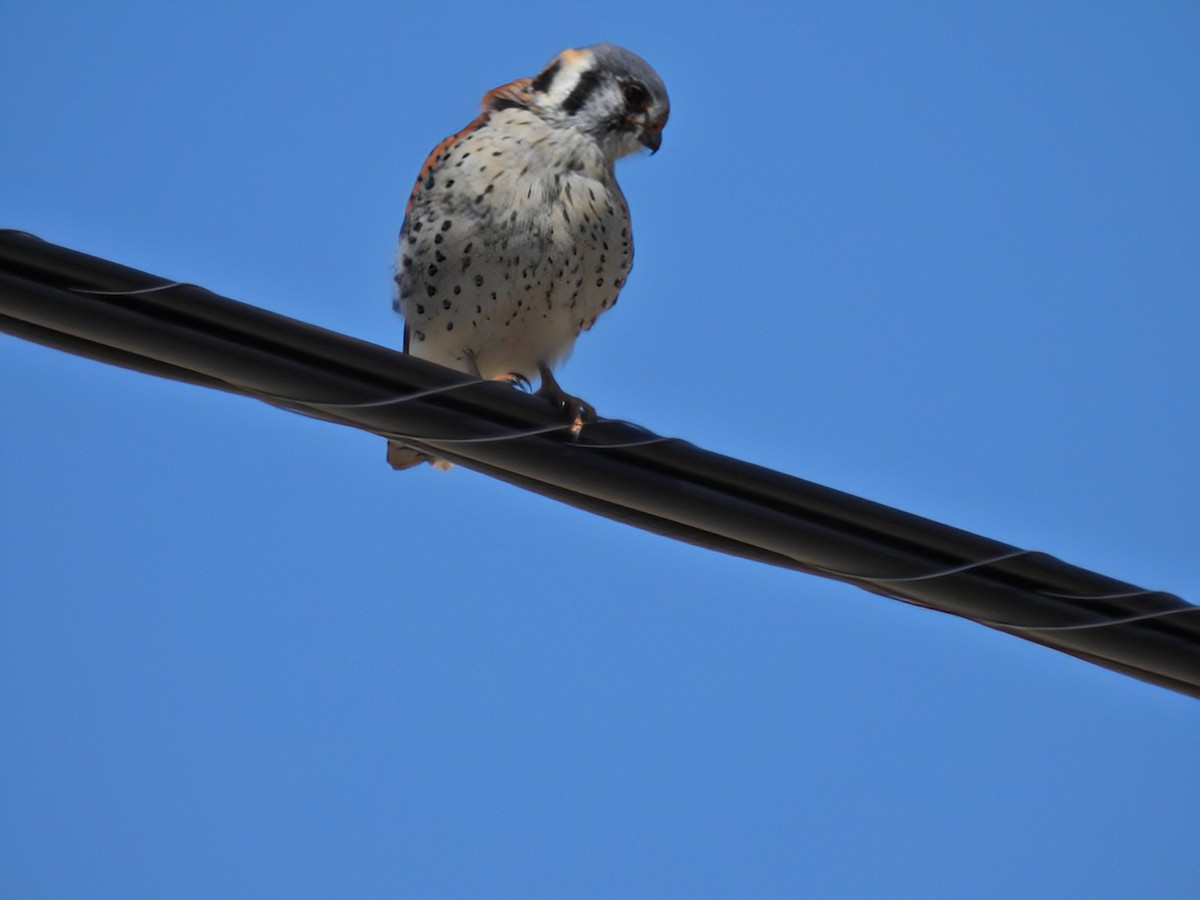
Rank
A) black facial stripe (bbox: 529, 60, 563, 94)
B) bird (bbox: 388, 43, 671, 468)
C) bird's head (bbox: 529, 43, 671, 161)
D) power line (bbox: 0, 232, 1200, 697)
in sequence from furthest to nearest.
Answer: black facial stripe (bbox: 529, 60, 563, 94) → bird's head (bbox: 529, 43, 671, 161) → bird (bbox: 388, 43, 671, 468) → power line (bbox: 0, 232, 1200, 697)

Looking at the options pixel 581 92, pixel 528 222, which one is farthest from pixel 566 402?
pixel 581 92

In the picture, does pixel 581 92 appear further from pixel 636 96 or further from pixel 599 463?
pixel 599 463

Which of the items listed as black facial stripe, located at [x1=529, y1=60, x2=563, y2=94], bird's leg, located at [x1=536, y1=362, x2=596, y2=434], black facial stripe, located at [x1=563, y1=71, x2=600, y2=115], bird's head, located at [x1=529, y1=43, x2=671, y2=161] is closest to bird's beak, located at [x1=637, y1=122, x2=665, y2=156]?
bird's head, located at [x1=529, y1=43, x2=671, y2=161]

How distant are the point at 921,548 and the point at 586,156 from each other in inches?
130

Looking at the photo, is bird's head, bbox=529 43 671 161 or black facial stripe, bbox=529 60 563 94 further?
black facial stripe, bbox=529 60 563 94

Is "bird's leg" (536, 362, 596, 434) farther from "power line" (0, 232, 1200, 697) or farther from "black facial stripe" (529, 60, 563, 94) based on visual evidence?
"black facial stripe" (529, 60, 563, 94)

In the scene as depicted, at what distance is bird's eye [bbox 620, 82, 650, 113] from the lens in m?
6.93

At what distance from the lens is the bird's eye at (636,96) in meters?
6.93

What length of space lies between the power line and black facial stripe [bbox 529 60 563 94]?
3.35 meters

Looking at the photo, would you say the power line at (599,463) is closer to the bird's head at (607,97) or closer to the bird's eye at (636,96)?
the bird's head at (607,97)

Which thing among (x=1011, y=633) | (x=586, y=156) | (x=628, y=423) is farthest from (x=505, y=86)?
(x=1011, y=633)

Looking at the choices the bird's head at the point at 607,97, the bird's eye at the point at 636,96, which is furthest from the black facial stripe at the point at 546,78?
the bird's eye at the point at 636,96

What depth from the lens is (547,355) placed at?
6977mm

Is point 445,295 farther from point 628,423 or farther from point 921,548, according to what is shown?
point 921,548
